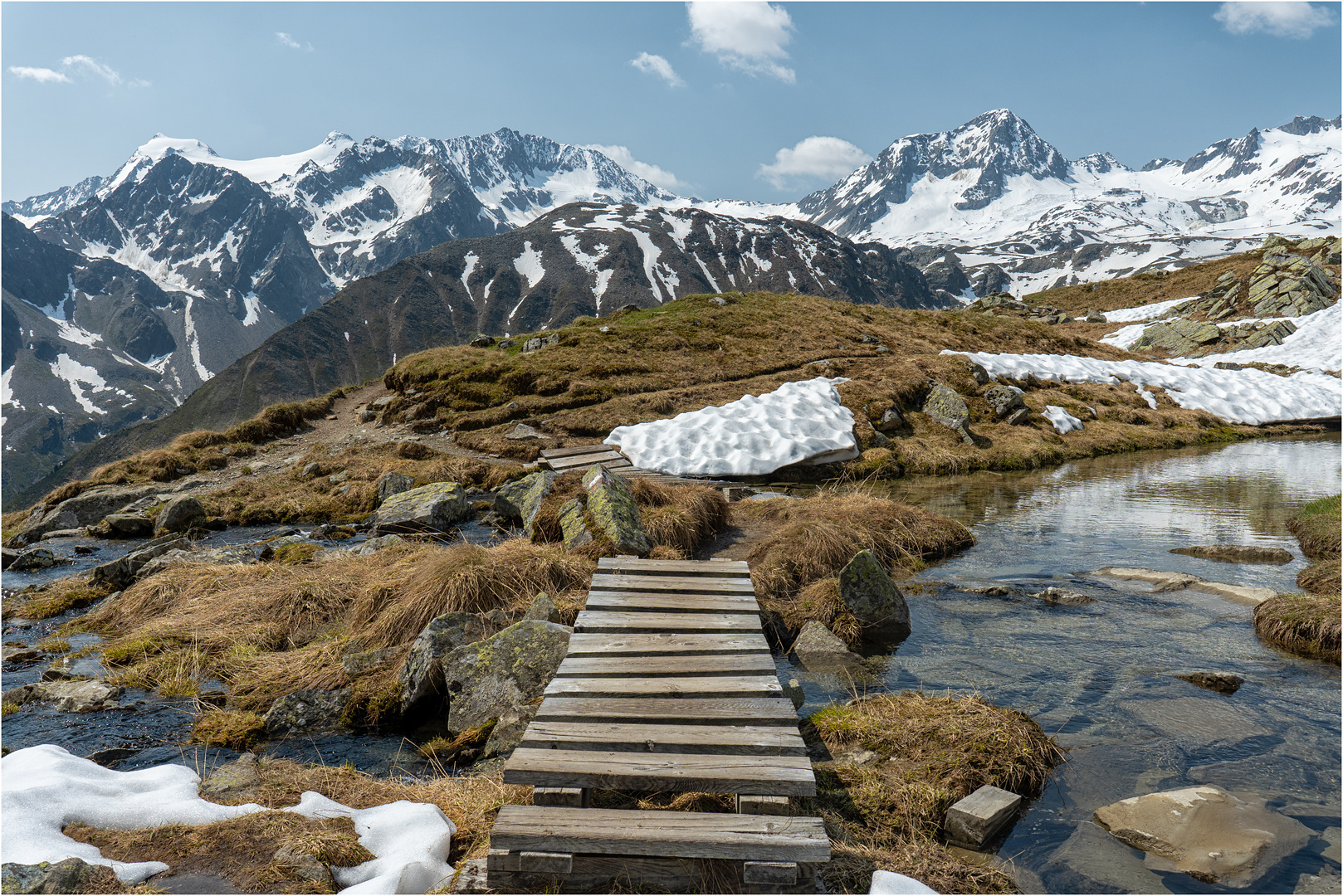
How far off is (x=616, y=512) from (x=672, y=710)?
739 centimetres

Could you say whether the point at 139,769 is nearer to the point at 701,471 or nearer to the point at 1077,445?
the point at 701,471

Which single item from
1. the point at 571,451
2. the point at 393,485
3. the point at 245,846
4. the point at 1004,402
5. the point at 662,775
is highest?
the point at 1004,402

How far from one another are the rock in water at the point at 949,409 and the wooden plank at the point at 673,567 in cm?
2068

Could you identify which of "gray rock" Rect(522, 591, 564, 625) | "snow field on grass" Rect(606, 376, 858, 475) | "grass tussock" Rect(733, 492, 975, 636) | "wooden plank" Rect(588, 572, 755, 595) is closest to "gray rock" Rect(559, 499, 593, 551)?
"wooden plank" Rect(588, 572, 755, 595)

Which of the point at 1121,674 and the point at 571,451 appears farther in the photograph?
the point at 571,451

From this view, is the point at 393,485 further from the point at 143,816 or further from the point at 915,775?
the point at 915,775

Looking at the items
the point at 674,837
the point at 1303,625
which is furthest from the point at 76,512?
the point at 1303,625

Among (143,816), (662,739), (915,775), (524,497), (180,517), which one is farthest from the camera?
(524,497)

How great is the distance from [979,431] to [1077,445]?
4.33 metres

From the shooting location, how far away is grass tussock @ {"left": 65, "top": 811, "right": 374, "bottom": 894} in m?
4.97

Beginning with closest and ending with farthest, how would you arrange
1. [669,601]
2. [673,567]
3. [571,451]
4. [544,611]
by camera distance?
1. [669,601]
2. [544,611]
3. [673,567]
4. [571,451]

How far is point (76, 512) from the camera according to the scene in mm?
18578

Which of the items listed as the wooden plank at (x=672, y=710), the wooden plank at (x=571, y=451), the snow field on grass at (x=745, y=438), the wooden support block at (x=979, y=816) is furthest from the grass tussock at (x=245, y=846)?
the snow field on grass at (x=745, y=438)

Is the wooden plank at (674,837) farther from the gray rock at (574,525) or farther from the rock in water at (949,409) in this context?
the rock in water at (949,409)
